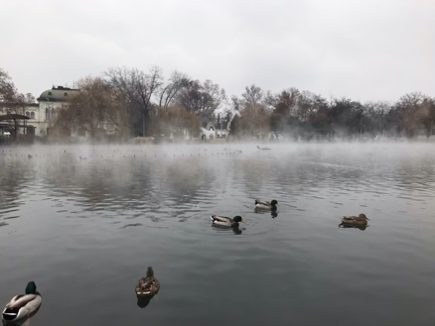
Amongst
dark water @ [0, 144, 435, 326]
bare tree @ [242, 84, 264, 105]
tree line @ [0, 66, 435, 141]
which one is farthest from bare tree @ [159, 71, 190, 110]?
dark water @ [0, 144, 435, 326]

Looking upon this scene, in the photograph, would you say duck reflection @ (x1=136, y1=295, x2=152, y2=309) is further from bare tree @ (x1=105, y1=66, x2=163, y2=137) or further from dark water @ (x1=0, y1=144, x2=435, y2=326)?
bare tree @ (x1=105, y1=66, x2=163, y2=137)

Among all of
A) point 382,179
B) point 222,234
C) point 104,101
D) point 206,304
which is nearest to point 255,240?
point 222,234

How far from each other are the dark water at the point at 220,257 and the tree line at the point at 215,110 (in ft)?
152

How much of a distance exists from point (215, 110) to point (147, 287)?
363 ft

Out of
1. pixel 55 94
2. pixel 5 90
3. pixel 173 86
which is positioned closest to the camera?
pixel 5 90

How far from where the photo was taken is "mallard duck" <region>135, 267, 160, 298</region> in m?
6.86

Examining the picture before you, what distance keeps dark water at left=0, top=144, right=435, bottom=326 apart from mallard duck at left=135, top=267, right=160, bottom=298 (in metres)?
0.18

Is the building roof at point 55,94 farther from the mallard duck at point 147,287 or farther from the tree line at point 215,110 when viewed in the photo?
the mallard duck at point 147,287

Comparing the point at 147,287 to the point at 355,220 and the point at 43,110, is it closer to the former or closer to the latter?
the point at 355,220

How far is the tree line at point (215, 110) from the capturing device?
6134 cm

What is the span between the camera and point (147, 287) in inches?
273

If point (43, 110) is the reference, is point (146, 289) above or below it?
below

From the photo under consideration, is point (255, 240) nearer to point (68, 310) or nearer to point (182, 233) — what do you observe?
point (182, 233)

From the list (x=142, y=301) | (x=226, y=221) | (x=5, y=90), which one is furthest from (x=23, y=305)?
(x=5, y=90)
